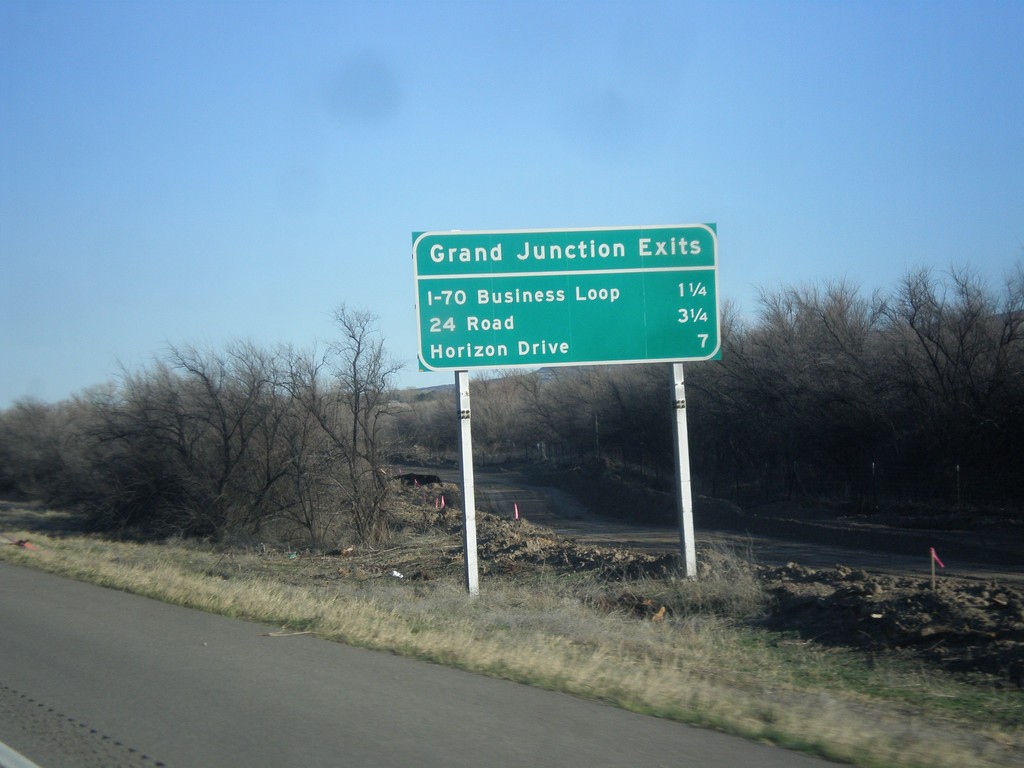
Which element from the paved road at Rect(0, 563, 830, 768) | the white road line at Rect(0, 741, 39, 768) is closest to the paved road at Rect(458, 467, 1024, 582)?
the paved road at Rect(0, 563, 830, 768)

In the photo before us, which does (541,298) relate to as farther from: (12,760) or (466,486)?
(12,760)

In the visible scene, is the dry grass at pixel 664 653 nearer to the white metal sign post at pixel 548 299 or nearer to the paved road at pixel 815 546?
the white metal sign post at pixel 548 299

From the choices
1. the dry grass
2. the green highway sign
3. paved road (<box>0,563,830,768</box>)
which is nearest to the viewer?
paved road (<box>0,563,830,768</box>)

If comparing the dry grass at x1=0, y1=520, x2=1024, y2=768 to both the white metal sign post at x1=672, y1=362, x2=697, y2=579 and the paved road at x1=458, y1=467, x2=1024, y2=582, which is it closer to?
the white metal sign post at x1=672, y1=362, x2=697, y2=579

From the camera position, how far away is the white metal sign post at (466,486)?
51.3 feet

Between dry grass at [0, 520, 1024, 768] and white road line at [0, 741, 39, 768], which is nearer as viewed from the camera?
white road line at [0, 741, 39, 768]

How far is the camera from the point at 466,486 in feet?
52.1

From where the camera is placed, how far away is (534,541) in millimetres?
24453

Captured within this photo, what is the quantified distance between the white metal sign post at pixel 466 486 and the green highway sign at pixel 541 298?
70 centimetres

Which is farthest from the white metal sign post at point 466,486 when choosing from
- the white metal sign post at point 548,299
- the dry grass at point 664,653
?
the dry grass at point 664,653

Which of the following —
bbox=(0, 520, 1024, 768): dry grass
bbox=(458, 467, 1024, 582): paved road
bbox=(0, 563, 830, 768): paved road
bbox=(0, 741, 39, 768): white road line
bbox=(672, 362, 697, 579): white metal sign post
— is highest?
bbox=(672, 362, 697, 579): white metal sign post

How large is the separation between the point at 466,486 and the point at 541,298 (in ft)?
11.7

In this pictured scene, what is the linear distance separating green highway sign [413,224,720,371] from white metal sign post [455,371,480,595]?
70 cm

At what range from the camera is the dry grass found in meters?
6.36
